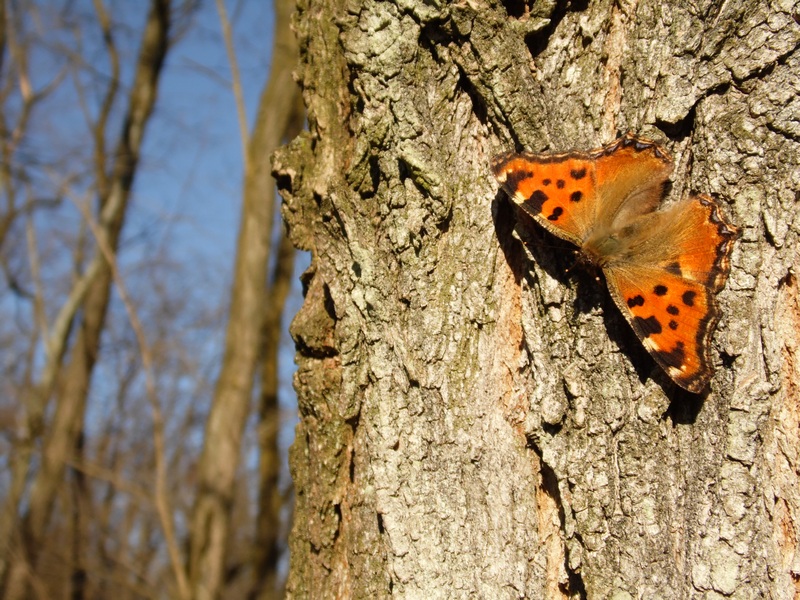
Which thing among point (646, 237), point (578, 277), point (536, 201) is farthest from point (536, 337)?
point (646, 237)

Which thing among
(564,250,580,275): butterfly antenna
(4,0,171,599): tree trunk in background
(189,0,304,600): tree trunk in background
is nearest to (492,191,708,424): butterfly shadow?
(564,250,580,275): butterfly antenna

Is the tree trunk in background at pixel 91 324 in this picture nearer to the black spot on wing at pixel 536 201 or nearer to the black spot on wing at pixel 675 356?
the black spot on wing at pixel 536 201

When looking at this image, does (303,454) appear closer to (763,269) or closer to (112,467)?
(763,269)

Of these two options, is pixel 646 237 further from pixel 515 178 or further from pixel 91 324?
pixel 91 324

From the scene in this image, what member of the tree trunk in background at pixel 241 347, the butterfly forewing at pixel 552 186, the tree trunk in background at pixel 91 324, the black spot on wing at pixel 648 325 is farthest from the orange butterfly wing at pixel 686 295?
the tree trunk in background at pixel 91 324

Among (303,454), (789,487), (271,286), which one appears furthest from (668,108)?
(271,286)

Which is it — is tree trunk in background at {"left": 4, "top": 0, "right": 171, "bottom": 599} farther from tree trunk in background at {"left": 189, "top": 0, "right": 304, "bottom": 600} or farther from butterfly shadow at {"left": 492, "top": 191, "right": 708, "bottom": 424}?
butterfly shadow at {"left": 492, "top": 191, "right": 708, "bottom": 424}
